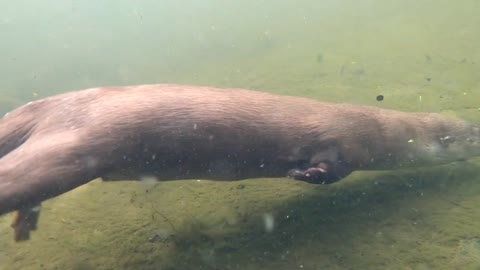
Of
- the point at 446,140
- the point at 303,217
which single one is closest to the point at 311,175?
the point at 303,217

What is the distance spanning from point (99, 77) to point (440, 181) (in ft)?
43.3

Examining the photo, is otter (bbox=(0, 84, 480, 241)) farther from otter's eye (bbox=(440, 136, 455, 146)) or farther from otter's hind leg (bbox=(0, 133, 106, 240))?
otter's eye (bbox=(440, 136, 455, 146))

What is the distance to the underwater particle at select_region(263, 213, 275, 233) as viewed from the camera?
14.3ft

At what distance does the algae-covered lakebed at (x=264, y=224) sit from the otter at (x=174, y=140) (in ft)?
1.46

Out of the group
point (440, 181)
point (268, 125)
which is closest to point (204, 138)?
point (268, 125)

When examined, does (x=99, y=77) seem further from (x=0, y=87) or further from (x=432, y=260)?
(x=432, y=260)

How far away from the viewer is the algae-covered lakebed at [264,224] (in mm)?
3924

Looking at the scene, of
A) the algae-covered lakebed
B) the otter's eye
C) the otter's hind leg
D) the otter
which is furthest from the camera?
the otter's eye

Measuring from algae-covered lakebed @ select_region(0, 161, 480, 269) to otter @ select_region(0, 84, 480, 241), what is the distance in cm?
45

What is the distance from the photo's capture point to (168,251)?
4.05m

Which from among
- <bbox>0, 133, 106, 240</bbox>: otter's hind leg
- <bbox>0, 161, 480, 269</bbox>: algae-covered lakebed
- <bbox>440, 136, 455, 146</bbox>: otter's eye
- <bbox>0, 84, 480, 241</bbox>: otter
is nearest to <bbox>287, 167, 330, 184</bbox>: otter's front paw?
<bbox>0, 84, 480, 241</bbox>: otter

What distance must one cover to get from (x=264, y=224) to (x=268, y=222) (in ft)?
Result: 0.20

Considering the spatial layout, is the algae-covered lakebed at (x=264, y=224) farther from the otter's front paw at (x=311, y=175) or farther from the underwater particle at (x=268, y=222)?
the otter's front paw at (x=311, y=175)

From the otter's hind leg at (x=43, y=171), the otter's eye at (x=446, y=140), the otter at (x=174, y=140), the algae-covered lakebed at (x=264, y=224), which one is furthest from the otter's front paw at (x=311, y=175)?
the otter's eye at (x=446, y=140)
